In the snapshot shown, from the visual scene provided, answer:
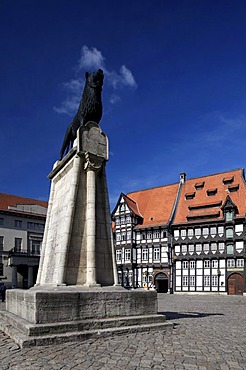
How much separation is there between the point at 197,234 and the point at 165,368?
141 feet

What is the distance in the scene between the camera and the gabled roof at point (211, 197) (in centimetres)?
4712

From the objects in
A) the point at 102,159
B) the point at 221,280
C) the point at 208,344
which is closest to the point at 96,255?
the point at 102,159

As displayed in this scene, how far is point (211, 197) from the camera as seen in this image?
49656 millimetres

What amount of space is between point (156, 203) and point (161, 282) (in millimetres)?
11349

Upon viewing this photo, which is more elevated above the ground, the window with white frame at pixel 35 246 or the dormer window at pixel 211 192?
the dormer window at pixel 211 192

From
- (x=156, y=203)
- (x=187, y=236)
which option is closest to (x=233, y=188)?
(x=187, y=236)

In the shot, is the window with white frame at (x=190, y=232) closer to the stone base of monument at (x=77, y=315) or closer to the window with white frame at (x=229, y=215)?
the window with white frame at (x=229, y=215)

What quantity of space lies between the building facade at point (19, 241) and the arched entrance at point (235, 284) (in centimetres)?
2568

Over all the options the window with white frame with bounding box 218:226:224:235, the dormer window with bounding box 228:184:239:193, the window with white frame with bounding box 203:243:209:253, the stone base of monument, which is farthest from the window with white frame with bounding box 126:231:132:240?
the stone base of monument

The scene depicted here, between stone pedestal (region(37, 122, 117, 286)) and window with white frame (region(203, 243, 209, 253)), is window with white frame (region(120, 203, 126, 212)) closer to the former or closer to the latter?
window with white frame (region(203, 243, 209, 253))

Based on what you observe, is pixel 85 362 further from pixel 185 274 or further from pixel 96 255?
pixel 185 274

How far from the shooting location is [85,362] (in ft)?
20.4

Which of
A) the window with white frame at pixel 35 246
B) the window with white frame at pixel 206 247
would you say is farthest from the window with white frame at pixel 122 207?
the window with white frame at pixel 206 247

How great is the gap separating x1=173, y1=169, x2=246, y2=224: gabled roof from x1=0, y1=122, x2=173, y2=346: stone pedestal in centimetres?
3689
